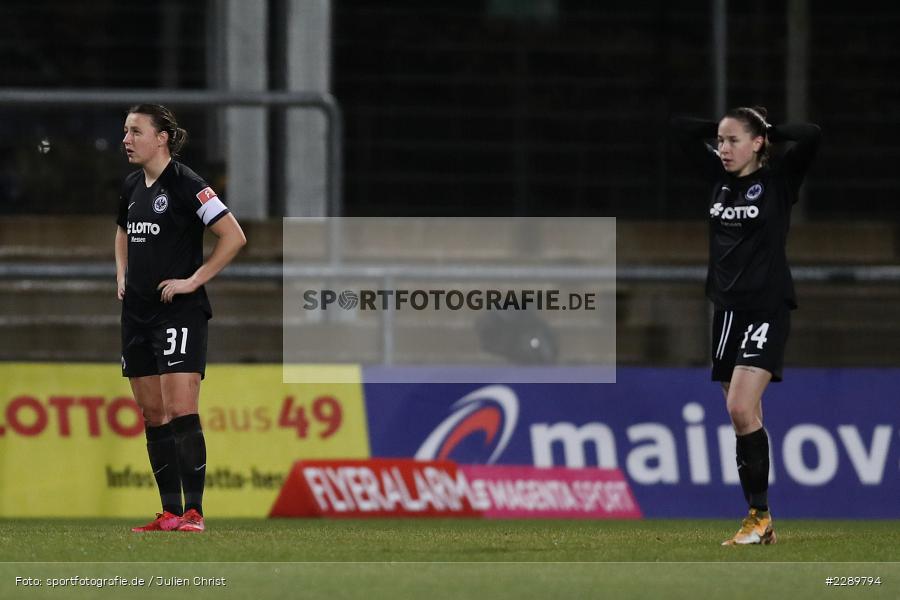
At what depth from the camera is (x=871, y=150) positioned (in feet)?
60.5

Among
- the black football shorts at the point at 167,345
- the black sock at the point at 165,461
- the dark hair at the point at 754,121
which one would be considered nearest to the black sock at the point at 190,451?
the black sock at the point at 165,461

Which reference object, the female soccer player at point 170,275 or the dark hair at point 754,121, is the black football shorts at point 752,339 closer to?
the dark hair at point 754,121

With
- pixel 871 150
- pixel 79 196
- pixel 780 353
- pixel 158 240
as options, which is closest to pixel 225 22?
pixel 79 196

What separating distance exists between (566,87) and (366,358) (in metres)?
7.03

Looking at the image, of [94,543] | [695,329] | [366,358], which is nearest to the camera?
[94,543]

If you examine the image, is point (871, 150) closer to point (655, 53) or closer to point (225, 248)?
point (655, 53)

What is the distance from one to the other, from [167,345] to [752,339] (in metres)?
2.82

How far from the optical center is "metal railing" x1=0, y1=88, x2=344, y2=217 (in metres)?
13.4

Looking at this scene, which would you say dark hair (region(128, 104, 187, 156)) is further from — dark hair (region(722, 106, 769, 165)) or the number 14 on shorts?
the number 14 on shorts

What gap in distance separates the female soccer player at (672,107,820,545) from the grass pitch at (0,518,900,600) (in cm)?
44

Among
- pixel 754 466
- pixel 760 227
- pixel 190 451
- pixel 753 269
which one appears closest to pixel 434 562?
pixel 190 451

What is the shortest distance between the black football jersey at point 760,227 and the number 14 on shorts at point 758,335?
9 cm

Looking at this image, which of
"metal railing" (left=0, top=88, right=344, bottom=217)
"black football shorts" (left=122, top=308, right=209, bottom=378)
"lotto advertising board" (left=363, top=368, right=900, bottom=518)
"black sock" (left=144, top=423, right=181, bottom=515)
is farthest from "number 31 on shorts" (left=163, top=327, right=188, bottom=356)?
"metal railing" (left=0, top=88, right=344, bottom=217)

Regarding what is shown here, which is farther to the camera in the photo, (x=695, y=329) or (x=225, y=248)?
(x=695, y=329)
